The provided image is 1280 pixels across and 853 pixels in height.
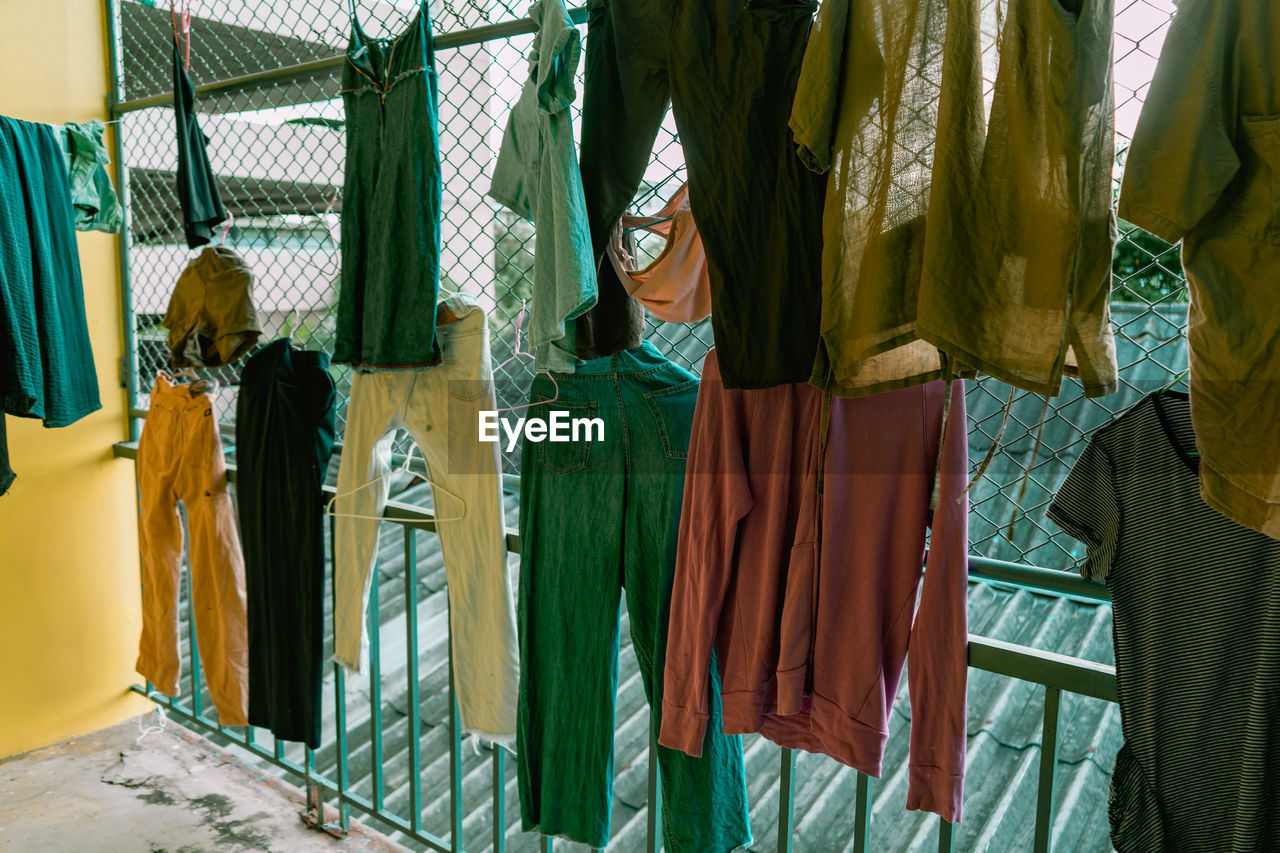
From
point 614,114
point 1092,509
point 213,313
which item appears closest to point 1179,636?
point 1092,509

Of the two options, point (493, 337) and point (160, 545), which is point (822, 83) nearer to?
point (493, 337)

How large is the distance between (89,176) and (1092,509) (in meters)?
2.75

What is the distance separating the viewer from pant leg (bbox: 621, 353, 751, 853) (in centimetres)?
167

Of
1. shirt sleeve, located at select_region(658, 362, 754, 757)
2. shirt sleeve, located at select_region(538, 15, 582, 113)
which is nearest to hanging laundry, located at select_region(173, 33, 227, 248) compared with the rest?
shirt sleeve, located at select_region(538, 15, 582, 113)

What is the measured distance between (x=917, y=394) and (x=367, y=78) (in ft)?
4.64

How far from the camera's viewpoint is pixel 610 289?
1614 millimetres

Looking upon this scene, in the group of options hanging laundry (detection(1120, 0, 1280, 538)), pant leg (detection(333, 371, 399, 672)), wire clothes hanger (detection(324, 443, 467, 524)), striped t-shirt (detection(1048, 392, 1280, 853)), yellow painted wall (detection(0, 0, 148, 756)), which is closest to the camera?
hanging laundry (detection(1120, 0, 1280, 538))

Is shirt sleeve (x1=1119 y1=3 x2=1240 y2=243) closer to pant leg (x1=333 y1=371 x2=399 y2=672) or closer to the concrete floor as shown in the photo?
pant leg (x1=333 y1=371 x2=399 y2=672)

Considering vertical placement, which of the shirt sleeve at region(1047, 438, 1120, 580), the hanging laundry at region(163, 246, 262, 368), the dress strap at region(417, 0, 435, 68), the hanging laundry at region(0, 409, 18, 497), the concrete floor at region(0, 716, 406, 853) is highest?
the dress strap at region(417, 0, 435, 68)

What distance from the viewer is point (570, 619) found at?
1.82 m

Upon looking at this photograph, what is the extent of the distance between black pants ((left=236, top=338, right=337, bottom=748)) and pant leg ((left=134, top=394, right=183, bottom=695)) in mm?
353

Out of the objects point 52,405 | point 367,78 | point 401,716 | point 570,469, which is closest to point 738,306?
point 570,469

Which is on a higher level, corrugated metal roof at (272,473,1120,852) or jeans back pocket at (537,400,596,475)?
jeans back pocket at (537,400,596,475)

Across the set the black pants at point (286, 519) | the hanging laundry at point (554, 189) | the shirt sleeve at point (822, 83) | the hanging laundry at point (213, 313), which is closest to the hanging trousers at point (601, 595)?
the hanging laundry at point (554, 189)
